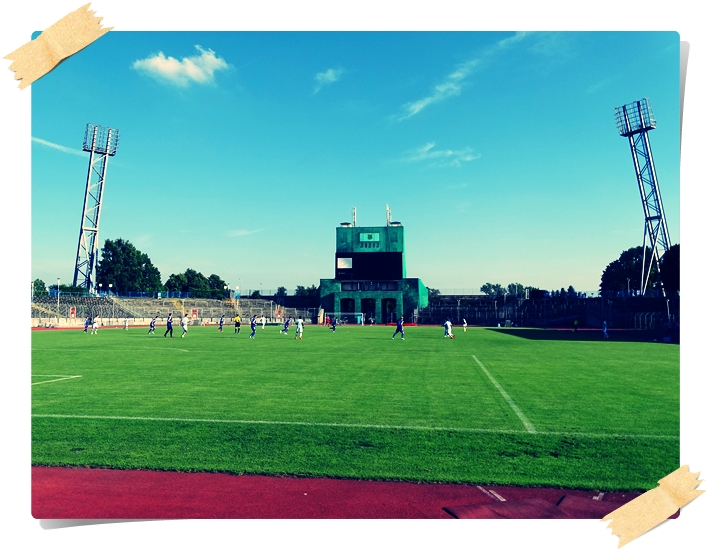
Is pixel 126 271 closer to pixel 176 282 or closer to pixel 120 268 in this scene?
pixel 120 268

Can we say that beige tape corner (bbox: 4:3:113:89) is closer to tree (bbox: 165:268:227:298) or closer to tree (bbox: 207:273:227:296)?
tree (bbox: 165:268:227:298)

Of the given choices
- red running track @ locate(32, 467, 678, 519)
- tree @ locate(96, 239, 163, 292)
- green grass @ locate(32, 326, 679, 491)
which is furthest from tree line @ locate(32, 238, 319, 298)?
red running track @ locate(32, 467, 678, 519)

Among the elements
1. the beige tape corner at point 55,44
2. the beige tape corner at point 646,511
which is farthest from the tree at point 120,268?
the beige tape corner at point 646,511

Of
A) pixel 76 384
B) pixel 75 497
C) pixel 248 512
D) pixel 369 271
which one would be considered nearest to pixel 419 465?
pixel 248 512

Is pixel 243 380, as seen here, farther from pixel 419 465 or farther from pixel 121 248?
pixel 121 248

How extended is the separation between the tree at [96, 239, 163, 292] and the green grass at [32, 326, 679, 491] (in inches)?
2914

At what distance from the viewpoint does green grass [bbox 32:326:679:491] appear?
6375 millimetres

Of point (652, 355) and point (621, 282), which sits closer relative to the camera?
point (652, 355)

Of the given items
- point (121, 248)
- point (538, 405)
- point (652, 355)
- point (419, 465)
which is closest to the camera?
point (419, 465)

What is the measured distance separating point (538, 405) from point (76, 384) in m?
10.9

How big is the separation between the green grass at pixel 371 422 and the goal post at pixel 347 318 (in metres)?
58.3

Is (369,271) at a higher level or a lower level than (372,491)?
higher

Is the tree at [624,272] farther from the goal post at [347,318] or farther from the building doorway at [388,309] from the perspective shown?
the goal post at [347,318]

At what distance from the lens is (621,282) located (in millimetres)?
97188
